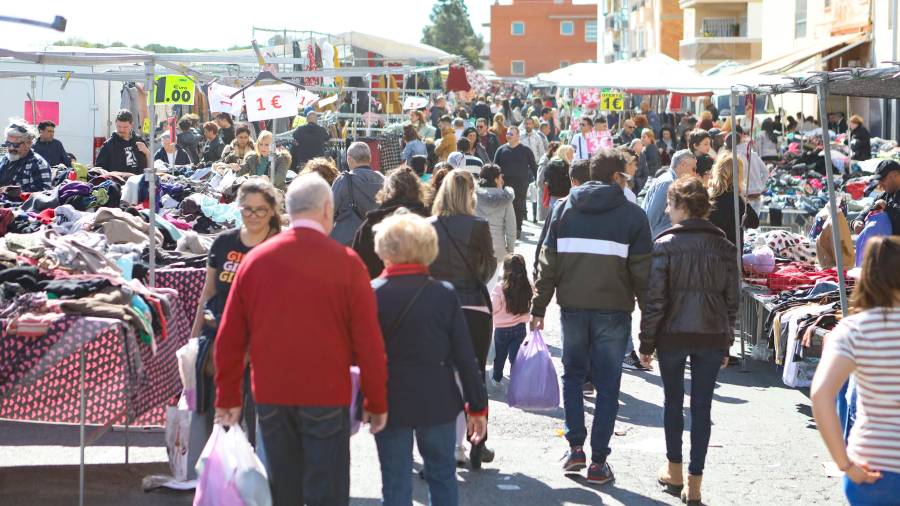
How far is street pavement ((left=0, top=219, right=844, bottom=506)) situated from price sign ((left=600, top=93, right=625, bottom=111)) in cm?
1867

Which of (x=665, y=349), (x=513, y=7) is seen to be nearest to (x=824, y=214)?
(x=665, y=349)

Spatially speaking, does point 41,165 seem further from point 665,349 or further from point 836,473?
point 836,473

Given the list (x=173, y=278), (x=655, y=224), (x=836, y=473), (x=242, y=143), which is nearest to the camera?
(x=836, y=473)

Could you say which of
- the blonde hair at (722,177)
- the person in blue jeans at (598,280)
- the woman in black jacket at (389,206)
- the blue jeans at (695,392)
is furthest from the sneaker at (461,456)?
the blonde hair at (722,177)

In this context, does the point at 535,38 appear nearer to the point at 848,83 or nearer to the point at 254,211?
the point at 848,83

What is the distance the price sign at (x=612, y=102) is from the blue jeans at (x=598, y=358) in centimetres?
2101

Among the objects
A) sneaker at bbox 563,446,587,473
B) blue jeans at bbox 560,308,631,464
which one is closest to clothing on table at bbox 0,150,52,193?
blue jeans at bbox 560,308,631,464

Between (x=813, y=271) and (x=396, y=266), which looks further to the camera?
(x=813, y=271)

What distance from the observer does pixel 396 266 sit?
520cm

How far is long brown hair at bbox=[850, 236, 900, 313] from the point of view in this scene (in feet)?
14.2

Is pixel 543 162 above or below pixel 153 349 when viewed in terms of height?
above

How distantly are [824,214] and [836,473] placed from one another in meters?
5.54

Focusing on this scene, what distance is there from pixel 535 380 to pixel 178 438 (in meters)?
2.37

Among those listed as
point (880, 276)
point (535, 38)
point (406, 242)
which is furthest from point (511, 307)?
point (535, 38)
